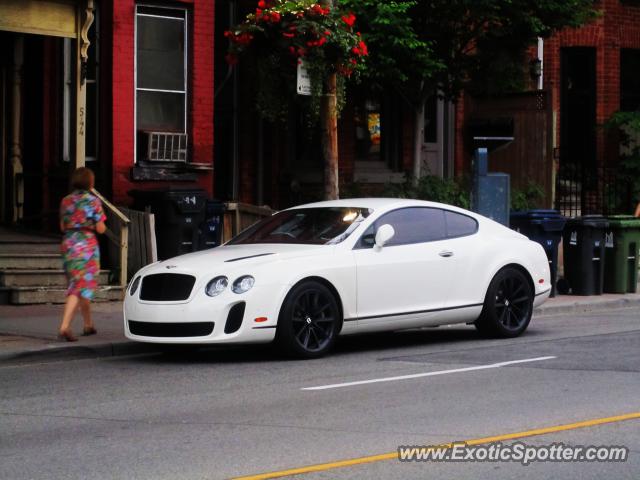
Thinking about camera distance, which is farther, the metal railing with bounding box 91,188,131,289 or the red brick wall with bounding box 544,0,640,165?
the red brick wall with bounding box 544,0,640,165

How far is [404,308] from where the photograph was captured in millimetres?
12375

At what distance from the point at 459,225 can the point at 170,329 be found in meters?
3.53

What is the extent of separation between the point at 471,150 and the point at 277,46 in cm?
959

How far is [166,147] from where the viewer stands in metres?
18.6

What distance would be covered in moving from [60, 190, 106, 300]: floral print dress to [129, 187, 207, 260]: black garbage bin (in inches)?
181

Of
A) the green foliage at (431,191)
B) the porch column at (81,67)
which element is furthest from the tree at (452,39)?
the porch column at (81,67)

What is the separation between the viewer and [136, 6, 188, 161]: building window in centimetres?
1855

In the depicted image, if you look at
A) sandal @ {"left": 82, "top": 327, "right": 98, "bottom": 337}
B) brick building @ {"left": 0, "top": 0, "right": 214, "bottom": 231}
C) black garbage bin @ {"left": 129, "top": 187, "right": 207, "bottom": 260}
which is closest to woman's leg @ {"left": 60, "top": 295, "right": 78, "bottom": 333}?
sandal @ {"left": 82, "top": 327, "right": 98, "bottom": 337}

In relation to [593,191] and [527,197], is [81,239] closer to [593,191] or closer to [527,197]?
[527,197]

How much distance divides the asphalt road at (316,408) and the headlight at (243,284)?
0.73 meters

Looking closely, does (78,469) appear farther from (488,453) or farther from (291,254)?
(291,254)

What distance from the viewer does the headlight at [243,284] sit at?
11.2 metres

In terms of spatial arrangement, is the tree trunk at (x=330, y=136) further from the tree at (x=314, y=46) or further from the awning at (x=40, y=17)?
the awning at (x=40, y=17)

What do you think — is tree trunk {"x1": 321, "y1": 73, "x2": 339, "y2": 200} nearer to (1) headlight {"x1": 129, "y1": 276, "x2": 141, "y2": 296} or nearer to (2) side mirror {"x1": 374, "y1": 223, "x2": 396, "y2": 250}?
(2) side mirror {"x1": 374, "y1": 223, "x2": 396, "y2": 250}
